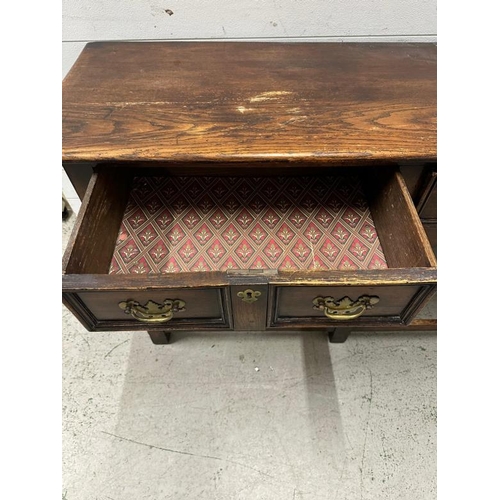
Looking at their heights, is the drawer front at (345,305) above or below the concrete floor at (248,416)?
above

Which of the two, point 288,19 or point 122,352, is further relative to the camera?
point 122,352

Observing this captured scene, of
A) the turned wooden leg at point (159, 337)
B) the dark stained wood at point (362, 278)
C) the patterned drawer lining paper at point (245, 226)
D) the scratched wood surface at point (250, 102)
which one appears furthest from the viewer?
the turned wooden leg at point (159, 337)

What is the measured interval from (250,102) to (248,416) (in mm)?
787

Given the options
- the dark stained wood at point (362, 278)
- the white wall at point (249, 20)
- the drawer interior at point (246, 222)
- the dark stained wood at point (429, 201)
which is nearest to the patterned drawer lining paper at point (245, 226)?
the drawer interior at point (246, 222)

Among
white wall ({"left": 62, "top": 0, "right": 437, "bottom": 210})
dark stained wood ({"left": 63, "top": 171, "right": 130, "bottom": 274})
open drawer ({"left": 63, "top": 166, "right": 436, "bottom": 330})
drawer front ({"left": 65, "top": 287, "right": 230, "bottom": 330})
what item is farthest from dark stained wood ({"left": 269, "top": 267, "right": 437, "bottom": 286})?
white wall ({"left": 62, "top": 0, "right": 437, "bottom": 210})

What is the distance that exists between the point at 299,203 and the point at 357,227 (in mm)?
160

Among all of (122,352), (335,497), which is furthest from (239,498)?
(122,352)

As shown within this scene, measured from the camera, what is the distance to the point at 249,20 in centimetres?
86

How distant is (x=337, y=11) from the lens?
0.84m

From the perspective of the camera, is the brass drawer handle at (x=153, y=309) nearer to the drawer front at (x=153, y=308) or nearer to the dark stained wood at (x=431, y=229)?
the drawer front at (x=153, y=308)

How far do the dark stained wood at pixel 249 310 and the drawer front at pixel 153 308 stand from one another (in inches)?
0.7

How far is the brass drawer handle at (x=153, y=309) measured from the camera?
0.62 metres

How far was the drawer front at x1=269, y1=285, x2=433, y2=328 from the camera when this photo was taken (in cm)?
59

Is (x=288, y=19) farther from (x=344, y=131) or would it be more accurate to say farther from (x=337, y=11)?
(x=344, y=131)
